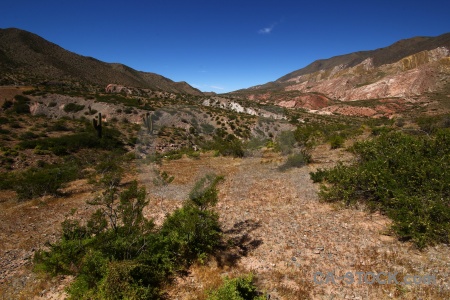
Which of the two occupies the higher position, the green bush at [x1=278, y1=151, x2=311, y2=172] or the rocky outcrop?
the rocky outcrop

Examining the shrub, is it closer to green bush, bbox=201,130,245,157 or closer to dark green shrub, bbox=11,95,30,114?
green bush, bbox=201,130,245,157

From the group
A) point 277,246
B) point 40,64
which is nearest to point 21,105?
point 40,64

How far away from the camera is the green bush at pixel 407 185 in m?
6.27

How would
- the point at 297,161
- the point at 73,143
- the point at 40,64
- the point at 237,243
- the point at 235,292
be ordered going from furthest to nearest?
Answer: the point at 40,64 → the point at 73,143 → the point at 297,161 → the point at 237,243 → the point at 235,292

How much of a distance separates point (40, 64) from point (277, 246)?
7512 centimetres

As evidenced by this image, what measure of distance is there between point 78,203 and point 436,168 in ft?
45.1

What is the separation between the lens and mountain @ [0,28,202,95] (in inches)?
2074

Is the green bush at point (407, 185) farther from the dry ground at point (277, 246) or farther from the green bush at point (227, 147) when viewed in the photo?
the green bush at point (227, 147)

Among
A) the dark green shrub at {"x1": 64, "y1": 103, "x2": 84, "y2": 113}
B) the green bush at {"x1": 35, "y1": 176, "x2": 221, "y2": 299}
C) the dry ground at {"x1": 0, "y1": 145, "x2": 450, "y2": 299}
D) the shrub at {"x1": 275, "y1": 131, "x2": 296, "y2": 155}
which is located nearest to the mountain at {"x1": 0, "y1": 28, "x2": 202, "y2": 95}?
the dark green shrub at {"x1": 64, "y1": 103, "x2": 84, "y2": 113}

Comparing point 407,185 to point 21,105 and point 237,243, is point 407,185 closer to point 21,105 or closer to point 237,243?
point 237,243

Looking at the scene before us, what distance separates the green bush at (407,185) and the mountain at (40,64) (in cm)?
5855

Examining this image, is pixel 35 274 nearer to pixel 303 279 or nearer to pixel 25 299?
pixel 25 299

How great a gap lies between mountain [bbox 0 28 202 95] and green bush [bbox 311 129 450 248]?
5855 cm

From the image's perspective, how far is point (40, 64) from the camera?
60469 mm
